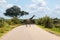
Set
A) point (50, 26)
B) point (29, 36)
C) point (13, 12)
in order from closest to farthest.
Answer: point (29, 36), point (50, 26), point (13, 12)

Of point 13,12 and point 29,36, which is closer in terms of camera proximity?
point 29,36

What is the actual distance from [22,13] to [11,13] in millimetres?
5507

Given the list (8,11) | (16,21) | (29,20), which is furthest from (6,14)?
(29,20)

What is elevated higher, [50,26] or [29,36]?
[29,36]

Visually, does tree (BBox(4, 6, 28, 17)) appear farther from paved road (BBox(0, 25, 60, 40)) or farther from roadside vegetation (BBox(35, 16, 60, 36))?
paved road (BBox(0, 25, 60, 40))

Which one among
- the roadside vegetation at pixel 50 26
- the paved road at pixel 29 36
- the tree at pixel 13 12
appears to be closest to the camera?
the paved road at pixel 29 36

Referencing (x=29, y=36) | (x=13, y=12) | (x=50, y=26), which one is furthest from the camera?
(x=13, y=12)

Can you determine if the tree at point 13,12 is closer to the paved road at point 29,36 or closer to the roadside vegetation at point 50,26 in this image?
the roadside vegetation at point 50,26

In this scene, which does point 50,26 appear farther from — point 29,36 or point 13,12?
point 13,12

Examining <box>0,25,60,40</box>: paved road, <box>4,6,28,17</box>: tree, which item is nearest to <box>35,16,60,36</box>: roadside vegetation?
<box>0,25,60,40</box>: paved road

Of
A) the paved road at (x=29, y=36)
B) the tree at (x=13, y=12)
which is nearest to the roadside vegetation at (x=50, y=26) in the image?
the paved road at (x=29, y=36)

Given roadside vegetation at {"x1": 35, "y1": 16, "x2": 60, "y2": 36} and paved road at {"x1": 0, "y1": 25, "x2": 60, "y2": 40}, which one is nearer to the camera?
paved road at {"x1": 0, "y1": 25, "x2": 60, "y2": 40}

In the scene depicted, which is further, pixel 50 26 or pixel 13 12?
pixel 13 12

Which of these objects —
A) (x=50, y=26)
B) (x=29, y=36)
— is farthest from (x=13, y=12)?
(x=29, y=36)
